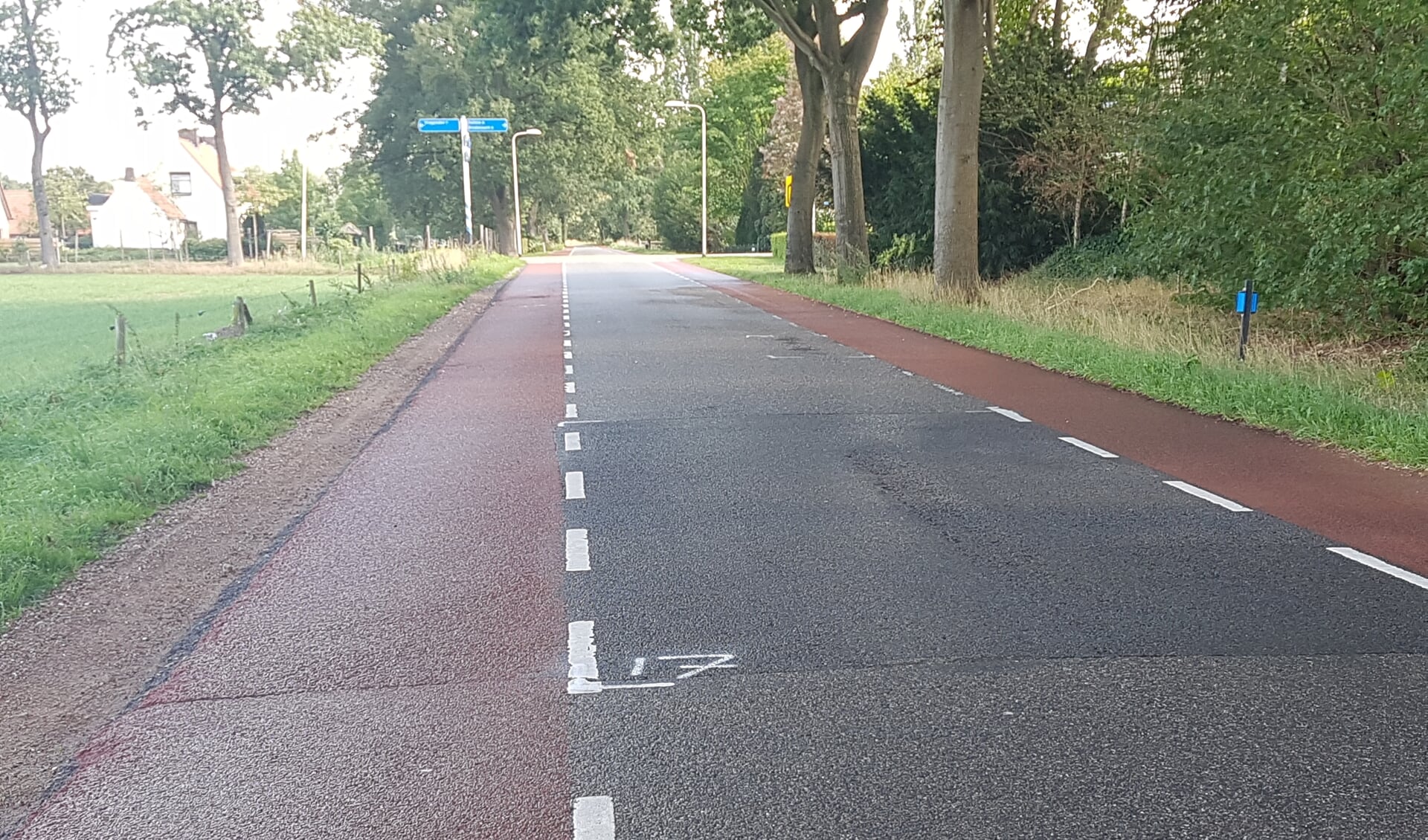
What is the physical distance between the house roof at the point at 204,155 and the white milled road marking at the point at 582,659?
9683cm

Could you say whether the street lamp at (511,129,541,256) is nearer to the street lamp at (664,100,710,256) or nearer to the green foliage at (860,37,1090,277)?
the street lamp at (664,100,710,256)

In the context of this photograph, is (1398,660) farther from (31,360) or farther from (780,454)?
(31,360)

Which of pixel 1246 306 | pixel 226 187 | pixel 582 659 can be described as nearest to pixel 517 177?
pixel 226 187

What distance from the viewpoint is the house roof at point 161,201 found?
87.3m

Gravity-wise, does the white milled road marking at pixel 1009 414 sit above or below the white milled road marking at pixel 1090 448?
above

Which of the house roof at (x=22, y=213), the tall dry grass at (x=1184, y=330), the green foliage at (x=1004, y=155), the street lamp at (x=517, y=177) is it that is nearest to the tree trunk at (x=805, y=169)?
the green foliage at (x=1004, y=155)

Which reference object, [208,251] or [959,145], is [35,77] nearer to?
[208,251]

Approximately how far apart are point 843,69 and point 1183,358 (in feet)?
53.0

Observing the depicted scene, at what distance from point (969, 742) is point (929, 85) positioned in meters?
26.9

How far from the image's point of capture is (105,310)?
1145 inches

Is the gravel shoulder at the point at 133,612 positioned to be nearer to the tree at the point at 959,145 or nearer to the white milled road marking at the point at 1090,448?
the white milled road marking at the point at 1090,448

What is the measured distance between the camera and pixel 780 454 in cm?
866

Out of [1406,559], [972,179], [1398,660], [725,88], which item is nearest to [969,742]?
[1398,660]

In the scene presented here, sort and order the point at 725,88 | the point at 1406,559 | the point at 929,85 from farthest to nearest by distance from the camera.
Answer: the point at 725,88 < the point at 929,85 < the point at 1406,559
